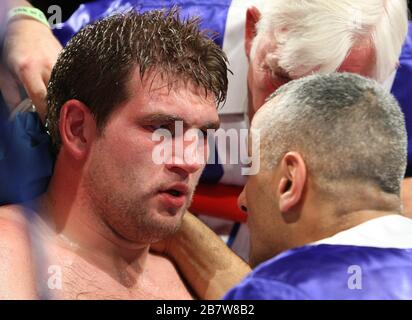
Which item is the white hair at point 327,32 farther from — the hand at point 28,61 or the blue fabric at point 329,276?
the blue fabric at point 329,276

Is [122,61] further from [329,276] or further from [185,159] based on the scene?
[329,276]

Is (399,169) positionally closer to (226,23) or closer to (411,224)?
(411,224)

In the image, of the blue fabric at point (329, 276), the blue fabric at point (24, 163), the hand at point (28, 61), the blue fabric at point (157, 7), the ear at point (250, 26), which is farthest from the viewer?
the blue fabric at point (157, 7)

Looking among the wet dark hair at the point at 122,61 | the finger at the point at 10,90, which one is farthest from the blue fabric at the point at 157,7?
Answer: the wet dark hair at the point at 122,61

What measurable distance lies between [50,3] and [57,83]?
0.75m

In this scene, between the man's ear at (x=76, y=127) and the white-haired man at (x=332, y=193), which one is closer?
the white-haired man at (x=332, y=193)

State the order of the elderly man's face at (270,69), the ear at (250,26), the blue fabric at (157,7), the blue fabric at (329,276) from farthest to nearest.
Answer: the blue fabric at (157,7)
the ear at (250,26)
the elderly man's face at (270,69)
the blue fabric at (329,276)

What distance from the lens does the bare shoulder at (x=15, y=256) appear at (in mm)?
1364

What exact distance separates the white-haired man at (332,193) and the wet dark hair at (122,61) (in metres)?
0.20

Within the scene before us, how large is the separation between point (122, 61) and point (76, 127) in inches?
6.0

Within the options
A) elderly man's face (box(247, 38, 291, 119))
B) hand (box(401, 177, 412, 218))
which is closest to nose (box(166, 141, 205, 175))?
elderly man's face (box(247, 38, 291, 119))

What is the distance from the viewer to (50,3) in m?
2.21
